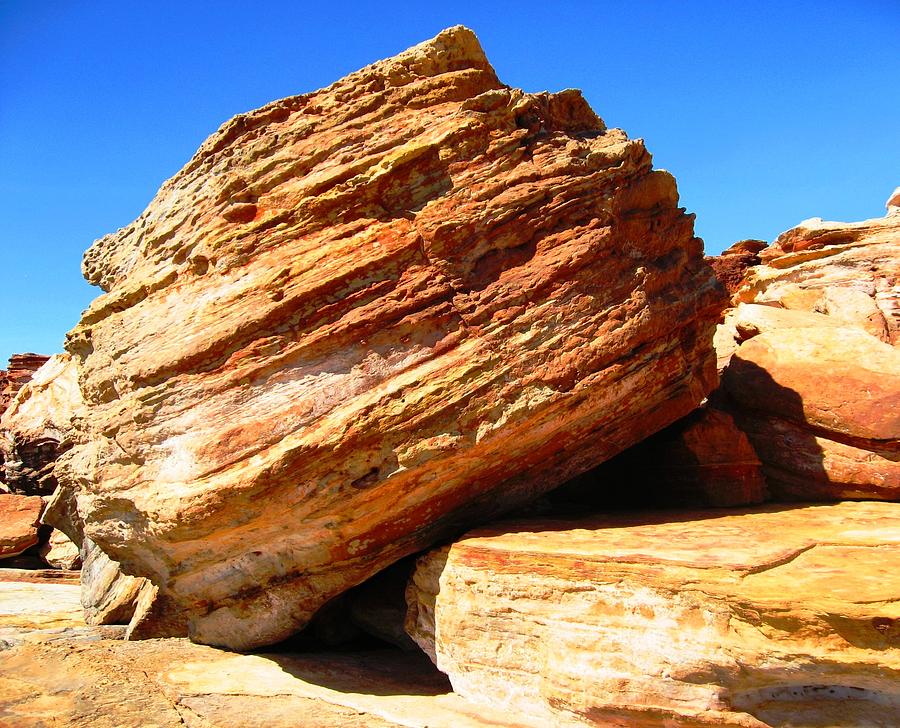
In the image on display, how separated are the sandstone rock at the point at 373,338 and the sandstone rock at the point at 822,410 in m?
1.47

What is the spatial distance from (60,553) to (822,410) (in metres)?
14.5

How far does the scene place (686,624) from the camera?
15.2 feet

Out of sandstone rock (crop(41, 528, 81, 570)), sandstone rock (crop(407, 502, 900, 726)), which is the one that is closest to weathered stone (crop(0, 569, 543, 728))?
sandstone rock (crop(407, 502, 900, 726))

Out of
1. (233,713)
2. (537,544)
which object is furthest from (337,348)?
(233,713)

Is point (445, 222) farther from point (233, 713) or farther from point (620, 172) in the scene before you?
point (233, 713)

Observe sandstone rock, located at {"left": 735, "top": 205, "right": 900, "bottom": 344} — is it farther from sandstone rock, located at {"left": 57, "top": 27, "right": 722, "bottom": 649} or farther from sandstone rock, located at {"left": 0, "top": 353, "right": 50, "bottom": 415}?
sandstone rock, located at {"left": 0, "top": 353, "right": 50, "bottom": 415}

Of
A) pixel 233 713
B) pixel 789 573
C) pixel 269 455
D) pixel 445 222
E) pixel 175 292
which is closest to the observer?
pixel 789 573

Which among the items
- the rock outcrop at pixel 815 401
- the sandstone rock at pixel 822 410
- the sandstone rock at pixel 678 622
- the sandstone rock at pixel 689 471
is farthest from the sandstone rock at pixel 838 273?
the sandstone rock at pixel 678 622

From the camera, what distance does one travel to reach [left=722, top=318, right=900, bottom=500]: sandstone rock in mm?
6977

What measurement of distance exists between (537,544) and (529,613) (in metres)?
0.56

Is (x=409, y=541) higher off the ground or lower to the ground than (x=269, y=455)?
lower

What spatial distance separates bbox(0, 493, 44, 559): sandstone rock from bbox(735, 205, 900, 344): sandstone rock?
1656 cm

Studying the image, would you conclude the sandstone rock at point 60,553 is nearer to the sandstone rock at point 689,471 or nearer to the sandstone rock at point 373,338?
the sandstone rock at point 373,338

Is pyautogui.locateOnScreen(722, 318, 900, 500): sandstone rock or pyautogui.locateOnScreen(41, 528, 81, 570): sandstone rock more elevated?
pyautogui.locateOnScreen(722, 318, 900, 500): sandstone rock
